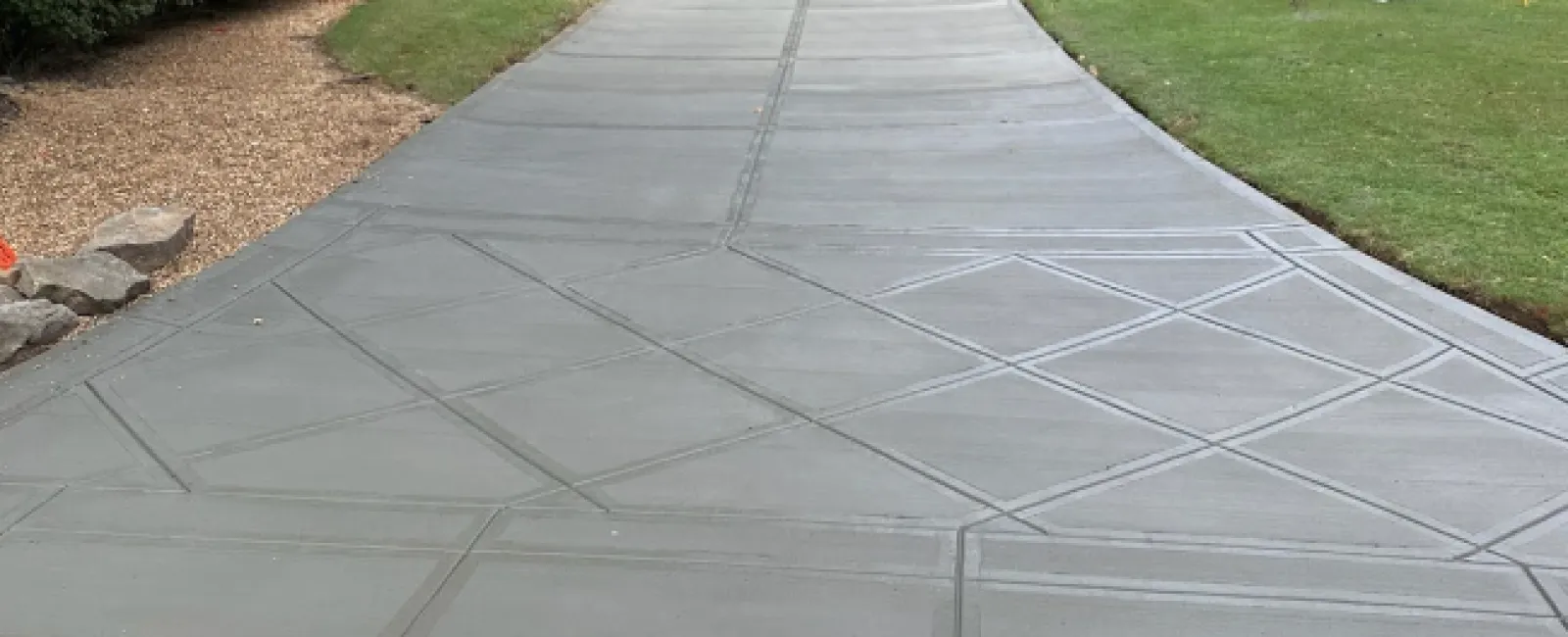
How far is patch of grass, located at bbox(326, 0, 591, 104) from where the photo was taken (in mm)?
9148

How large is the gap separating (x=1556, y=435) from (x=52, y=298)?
566 cm

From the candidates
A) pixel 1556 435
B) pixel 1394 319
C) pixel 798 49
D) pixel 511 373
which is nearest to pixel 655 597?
pixel 511 373

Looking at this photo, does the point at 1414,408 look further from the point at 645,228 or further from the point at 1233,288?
the point at 645,228

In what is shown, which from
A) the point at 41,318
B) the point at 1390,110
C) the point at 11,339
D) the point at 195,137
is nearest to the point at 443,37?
the point at 195,137

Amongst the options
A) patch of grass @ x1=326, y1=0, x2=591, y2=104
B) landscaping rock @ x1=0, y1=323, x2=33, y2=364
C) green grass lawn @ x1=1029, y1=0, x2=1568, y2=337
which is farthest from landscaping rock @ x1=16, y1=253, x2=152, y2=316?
green grass lawn @ x1=1029, y1=0, x2=1568, y2=337

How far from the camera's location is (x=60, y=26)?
8547mm

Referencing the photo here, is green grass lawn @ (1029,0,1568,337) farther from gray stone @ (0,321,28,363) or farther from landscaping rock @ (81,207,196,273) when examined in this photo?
gray stone @ (0,321,28,363)

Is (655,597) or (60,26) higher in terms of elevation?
(60,26)

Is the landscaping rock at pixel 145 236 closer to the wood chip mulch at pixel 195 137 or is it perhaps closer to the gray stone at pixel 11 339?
the wood chip mulch at pixel 195 137

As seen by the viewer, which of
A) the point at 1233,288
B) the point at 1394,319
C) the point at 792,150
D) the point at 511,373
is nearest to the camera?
the point at 511,373

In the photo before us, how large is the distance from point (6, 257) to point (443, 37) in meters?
5.12

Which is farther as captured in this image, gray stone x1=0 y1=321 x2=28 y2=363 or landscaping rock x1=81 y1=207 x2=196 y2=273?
landscaping rock x1=81 y1=207 x2=196 y2=273

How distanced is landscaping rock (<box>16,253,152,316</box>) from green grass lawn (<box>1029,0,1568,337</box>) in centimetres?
545

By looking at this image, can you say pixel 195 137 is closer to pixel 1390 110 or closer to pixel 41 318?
pixel 41 318
